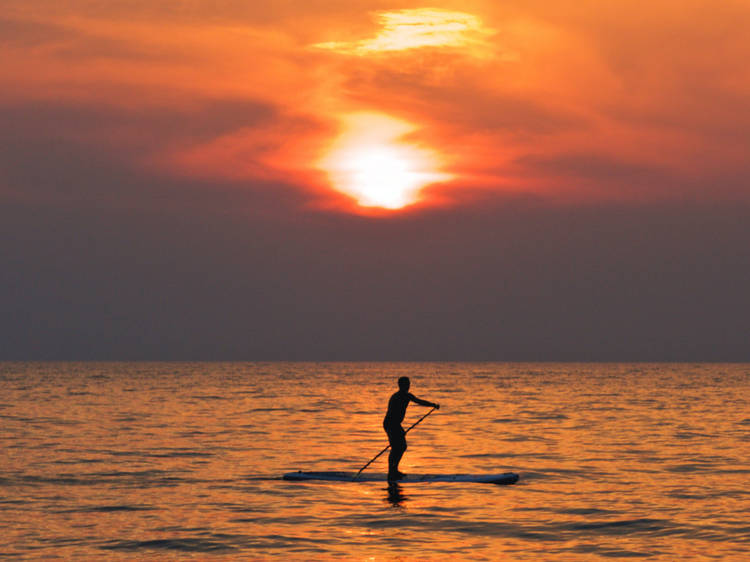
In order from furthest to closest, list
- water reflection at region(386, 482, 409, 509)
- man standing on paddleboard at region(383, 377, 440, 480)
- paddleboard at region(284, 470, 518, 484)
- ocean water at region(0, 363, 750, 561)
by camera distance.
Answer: paddleboard at region(284, 470, 518, 484) → man standing on paddleboard at region(383, 377, 440, 480) → water reflection at region(386, 482, 409, 509) → ocean water at region(0, 363, 750, 561)

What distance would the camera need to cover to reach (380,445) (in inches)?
1459

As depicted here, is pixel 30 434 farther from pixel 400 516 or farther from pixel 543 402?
pixel 543 402

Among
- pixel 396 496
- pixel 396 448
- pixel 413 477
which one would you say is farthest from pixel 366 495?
pixel 413 477

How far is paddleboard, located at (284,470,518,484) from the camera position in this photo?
24.5m

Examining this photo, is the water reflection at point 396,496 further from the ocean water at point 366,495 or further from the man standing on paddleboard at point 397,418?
the man standing on paddleboard at point 397,418

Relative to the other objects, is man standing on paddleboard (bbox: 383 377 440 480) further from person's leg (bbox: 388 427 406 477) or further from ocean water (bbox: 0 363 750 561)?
ocean water (bbox: 0 363 750 561)

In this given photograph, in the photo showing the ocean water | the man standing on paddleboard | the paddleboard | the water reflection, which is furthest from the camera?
the paddleboard

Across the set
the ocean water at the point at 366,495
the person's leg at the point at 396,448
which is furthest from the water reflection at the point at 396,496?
the person's leg at the point at 396,448

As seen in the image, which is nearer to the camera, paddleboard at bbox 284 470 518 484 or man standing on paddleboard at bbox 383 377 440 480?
man standing on paddleboard at bbox 383 377 440 480

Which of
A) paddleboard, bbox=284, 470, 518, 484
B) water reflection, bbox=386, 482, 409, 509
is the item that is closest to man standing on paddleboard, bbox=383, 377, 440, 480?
water reflection, bbox=386, 482, 409, 509

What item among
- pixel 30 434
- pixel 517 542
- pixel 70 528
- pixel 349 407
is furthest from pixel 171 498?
pixel 349 407

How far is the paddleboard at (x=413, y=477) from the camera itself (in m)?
24.5

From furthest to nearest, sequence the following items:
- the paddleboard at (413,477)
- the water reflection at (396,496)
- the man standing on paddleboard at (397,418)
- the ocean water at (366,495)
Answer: the paddleboard at (413,477), the man standing on paddleboard at (397,418), the water reflection at (396,496), the ocean water at (366,495)

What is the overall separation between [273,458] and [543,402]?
4628cm
